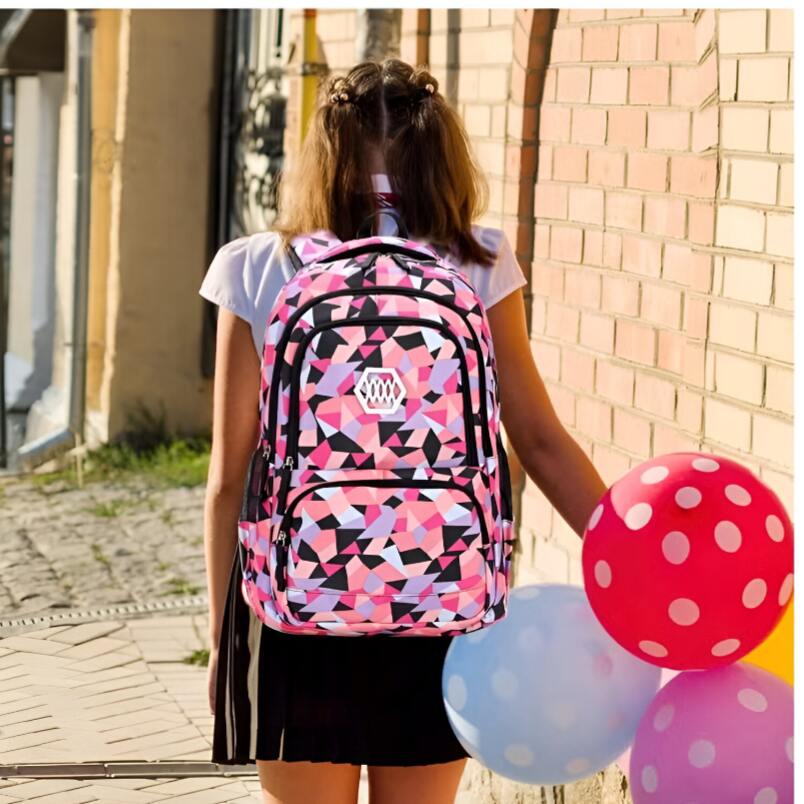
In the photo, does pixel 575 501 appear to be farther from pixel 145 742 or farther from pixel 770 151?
pixel 145 742

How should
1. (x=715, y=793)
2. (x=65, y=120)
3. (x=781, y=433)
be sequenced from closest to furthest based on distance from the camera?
(x=715, y=793) < (x=781, y=433) < (x=65, y=120)

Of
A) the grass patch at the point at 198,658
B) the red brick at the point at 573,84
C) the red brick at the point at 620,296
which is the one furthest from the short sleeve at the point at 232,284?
the grass patch at the point at 198,658

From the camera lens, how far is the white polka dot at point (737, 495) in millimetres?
2225

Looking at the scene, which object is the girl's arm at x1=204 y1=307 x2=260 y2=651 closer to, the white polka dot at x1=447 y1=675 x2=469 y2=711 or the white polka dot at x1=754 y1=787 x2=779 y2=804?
the white polka dot at x1=447 y1=675 x2=469 y2=711

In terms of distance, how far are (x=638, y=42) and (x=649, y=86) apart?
143 millimetres

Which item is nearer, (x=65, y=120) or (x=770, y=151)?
(x=770, y=151)

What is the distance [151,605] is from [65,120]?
5159 millimetres

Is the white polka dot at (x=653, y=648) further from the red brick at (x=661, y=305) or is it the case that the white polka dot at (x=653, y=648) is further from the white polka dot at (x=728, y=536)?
the red brick at (x=661, y=305)

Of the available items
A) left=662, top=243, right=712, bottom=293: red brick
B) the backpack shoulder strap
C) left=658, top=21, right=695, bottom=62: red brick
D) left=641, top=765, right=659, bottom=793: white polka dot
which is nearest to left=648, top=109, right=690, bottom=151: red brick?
left=658, top=21, right=695, bottom=62: red brick

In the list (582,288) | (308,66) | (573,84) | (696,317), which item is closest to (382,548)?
(696,317)

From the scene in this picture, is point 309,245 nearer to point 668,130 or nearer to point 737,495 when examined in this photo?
point 737,495

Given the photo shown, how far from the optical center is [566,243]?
448 centimetres

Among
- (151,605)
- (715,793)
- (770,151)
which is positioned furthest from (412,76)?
(151,605)

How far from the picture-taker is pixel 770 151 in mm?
3143
